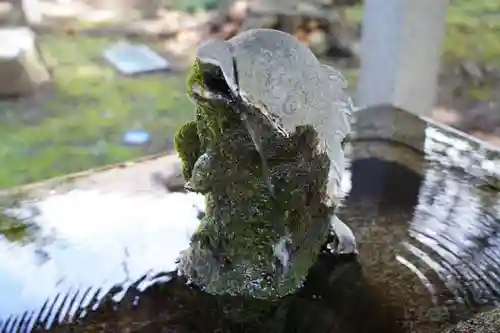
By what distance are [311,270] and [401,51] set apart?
3.81ft

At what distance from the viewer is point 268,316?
1.14 m

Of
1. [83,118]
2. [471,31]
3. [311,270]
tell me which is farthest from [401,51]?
[471,31]

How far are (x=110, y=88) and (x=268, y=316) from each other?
2.48m

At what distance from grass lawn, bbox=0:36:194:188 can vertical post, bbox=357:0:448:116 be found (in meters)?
0.99

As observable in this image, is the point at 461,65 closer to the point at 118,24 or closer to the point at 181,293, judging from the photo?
the point at 118,24

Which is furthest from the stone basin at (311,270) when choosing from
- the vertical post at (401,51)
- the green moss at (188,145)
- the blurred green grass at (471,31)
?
the blurred green grass at (471,31)

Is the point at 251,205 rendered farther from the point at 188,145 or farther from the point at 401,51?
the point at 401,51

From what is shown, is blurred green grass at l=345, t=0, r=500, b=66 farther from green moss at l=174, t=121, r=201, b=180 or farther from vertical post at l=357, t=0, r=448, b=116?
green moss at l=174, t=121, r=201, b=180

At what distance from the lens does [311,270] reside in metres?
1.25

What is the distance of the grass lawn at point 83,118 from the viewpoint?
272 centimetres

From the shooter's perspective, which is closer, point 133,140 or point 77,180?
point 77,180

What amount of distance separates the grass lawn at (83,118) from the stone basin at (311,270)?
125cm

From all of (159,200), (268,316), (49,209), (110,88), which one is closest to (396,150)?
(159,200)

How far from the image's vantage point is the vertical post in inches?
85.5
